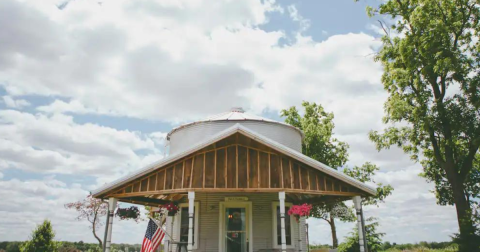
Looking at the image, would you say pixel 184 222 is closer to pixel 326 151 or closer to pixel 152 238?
pixel 152 238

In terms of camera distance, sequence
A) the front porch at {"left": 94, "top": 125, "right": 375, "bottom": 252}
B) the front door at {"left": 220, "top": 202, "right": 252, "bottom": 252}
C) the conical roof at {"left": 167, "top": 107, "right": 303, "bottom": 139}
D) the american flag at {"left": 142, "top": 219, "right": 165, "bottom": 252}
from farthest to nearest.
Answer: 1. the conical roof at {"left": 167, "top": 107, "right": 303, "bottom": 139}
2. the front door at {"left": 220, "top": 202, "right": 252, "bottom": 252}
3. the american flag at {"left": 142, "top": 219, "right": 165, "bottom": 252}
4. the front porch at {"left": 94, "top": 125, "right": 375, "bottom": 252}

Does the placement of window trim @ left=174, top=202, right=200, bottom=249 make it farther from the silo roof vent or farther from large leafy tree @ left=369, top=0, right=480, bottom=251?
large leafy tree @ left=369, top=0, right=480, bottom=251

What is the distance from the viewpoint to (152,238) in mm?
11750

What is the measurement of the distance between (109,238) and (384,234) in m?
15.0

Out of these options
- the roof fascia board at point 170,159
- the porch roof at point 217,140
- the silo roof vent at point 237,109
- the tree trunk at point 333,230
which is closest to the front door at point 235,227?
the porch roof at point 217,140

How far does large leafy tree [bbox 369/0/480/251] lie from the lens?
1825 centimetres

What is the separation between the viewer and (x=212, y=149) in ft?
36.3

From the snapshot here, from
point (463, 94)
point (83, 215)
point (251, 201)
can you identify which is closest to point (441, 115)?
point (463, 94)

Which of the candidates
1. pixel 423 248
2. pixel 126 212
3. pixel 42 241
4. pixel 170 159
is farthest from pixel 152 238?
pixel 423 248

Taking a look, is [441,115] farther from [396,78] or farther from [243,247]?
[243,247]

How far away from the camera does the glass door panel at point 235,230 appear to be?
43.9 ft

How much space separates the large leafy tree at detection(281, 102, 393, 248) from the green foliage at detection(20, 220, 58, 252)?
51.1 ft

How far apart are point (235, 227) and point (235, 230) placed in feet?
0.35

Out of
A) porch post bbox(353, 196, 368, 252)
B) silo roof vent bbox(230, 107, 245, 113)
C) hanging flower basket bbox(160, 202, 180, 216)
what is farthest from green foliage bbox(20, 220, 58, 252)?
porch post bbox(353, 196, 368, 252)
